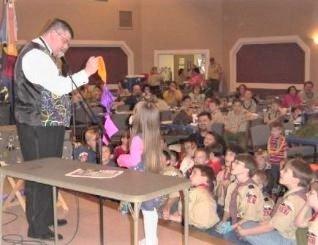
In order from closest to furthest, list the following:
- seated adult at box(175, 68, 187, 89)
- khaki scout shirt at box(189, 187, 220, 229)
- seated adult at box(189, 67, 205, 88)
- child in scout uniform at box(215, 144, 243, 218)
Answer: khaki scout shirt at box(189, 187, 220, 229)
child in scout uniform at box(215, 144, 243, 218)
seated adult at box(189, 67, 205, 88)
seated adult at box(175, 68, 187, 89)

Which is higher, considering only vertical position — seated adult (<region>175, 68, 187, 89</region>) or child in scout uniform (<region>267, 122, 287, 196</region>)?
seated adult (<region>175, 68, 187, 89</region>)

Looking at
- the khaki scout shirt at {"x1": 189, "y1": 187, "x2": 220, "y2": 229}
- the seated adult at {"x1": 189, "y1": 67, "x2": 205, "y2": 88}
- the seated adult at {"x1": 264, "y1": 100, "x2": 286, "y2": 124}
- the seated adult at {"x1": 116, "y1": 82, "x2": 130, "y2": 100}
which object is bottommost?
the khaki scout shirt at {"x1": 189, "y1": 187, "x2": 220, "y2": 229}

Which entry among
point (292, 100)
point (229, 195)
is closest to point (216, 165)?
point (229, 195)

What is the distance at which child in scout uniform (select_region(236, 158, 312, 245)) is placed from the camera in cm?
393

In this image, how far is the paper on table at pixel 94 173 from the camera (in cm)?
304

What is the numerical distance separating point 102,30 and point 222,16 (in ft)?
12.2

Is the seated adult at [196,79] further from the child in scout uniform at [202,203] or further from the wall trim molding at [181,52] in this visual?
the child in scout uniform at [202,203]

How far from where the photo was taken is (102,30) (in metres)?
16.6

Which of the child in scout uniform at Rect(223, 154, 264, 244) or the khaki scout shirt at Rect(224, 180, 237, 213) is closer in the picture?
the child in scout uniform at Rect(223, 154, 264, 244)

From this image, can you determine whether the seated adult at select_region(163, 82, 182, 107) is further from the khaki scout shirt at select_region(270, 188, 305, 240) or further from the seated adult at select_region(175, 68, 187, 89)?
the khaki scout shirt at select_region(270, 188, 305, 240)

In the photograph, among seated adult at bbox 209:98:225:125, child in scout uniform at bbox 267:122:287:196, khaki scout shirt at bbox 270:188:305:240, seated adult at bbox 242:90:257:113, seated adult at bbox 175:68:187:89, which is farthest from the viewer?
seated adult at bbox 175:68:187:89

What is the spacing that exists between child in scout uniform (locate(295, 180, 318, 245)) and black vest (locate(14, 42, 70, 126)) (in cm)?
181

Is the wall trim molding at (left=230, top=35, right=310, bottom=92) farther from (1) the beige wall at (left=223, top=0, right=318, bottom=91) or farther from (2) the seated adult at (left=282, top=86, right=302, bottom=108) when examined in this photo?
(2) the seated adult at (left=282, top=86, right=302, bottom=108)

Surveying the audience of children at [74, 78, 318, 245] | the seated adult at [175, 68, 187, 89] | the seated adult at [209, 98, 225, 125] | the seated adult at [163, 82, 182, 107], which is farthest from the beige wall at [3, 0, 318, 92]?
the audience of children at [74, 78, 318, 245]
